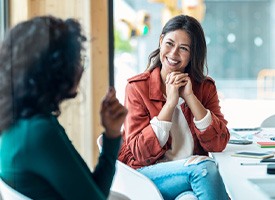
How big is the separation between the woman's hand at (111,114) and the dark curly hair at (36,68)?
0.35 ft

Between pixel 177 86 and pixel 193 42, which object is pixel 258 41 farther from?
pixel 177 86

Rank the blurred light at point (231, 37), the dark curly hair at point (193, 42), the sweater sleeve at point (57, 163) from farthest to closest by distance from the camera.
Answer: the blurred light at point (231, 37) → the dark curly hair at point (193, 42) → the sweater sleeve at point (57, 163)

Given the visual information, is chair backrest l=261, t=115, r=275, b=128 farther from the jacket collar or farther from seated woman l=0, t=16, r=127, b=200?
seated woman l=0, t=16, r=127, b=200

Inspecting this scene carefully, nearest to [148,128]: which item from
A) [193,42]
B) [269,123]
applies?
[193,42]

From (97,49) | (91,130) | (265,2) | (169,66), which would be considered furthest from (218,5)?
(169,66)

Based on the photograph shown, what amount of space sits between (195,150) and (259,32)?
280cm

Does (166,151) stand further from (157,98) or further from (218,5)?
(218,5)

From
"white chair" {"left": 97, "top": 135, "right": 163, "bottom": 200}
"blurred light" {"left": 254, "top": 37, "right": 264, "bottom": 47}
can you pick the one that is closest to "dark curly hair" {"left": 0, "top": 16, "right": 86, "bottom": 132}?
"white chair" {"left": 97, "top": 135, "right": 163, "bottom": 200}

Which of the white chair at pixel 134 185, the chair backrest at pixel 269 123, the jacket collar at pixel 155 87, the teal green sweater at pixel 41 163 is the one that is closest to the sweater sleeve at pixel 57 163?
the teal green sweater at pixel 41 163

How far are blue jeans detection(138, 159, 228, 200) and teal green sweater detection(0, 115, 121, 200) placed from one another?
57cm

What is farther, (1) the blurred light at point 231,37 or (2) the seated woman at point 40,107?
(1) the blurred light at point 231,37

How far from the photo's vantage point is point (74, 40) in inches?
37.2

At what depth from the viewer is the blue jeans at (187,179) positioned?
139cm

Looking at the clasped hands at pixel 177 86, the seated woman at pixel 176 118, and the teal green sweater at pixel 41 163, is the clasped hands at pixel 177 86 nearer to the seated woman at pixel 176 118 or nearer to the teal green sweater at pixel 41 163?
the seated woman at pixel 176 118
